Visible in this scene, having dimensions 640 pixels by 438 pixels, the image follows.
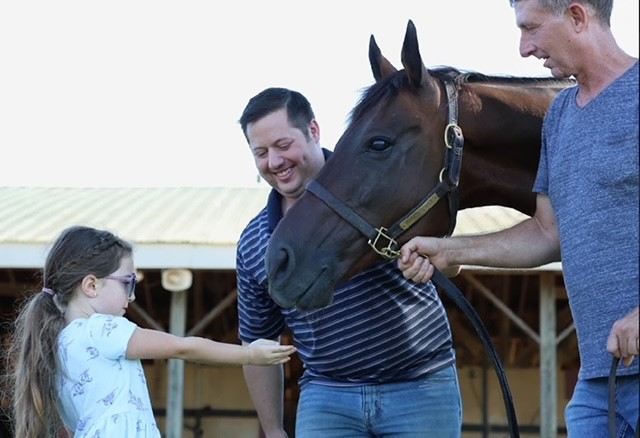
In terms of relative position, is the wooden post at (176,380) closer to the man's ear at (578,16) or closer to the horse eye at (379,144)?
the horse eye at (379,144)

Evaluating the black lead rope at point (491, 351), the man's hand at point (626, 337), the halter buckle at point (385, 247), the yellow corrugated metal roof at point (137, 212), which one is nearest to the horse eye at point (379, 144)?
the halter buckle at point (385, 247)

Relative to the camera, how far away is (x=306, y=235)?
3260 mm

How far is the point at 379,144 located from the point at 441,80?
1.19 ft

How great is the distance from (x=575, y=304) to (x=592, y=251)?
0.17 metres

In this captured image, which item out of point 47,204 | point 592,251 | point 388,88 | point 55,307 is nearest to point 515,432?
point 592,251

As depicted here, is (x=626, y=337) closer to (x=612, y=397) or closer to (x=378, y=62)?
(x=612, y=397)

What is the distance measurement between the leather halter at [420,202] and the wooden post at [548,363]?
713cm

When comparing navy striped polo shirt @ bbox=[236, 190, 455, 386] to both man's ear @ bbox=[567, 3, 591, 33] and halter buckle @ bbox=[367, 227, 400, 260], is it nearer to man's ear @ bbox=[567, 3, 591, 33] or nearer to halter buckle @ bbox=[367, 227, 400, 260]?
halter buckle @ bbox=[367, 227, 400, 260]

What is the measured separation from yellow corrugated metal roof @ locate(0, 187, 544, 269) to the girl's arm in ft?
18.1

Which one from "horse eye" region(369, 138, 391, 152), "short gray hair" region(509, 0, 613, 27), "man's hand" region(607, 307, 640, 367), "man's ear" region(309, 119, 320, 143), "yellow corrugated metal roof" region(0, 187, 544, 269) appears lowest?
"man's hand" region(607, 307, 640, 367)

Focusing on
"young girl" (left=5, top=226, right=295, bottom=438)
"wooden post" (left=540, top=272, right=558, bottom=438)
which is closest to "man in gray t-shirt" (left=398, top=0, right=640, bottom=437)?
"young girl" (left=5, top=226, right=295, bottom=438)

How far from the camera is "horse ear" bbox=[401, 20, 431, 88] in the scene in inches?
130

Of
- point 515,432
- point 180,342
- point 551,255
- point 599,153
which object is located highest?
point 599,153

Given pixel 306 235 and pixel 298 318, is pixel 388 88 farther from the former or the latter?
pixel 298 318
